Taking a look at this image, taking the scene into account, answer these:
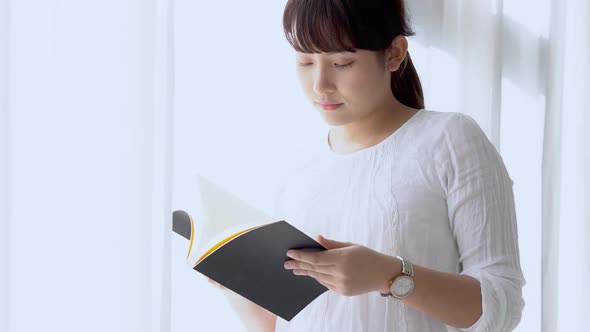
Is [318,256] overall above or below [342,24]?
below

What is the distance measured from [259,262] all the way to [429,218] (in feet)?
0.95

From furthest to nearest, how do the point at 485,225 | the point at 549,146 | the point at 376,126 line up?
the point at 549,146 < the point at 376,126 < the point at 485,225

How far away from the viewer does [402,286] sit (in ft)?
3.70

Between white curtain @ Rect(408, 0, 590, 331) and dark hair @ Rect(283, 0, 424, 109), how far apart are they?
2.59ft

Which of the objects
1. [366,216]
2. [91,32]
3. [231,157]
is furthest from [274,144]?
[91,32]

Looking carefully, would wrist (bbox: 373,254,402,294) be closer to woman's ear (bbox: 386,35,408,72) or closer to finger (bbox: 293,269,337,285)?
finger (bbox: 293,269,337,285)

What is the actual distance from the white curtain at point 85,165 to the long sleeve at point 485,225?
43 cm

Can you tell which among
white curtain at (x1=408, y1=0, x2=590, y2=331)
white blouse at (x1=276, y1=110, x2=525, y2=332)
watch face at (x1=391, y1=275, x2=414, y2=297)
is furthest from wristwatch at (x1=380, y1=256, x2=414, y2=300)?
white curtain at (x1=408, y1=0, x2=590, y2=331)

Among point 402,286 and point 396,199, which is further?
point 396,199

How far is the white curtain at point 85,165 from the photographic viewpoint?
0.97 meters

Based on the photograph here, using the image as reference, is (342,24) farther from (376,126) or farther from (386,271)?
(386,271)

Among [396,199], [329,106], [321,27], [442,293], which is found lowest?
[442,293]

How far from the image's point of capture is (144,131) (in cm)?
110

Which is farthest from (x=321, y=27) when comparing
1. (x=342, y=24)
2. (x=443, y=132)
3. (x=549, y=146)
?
(x=549, y=146)
